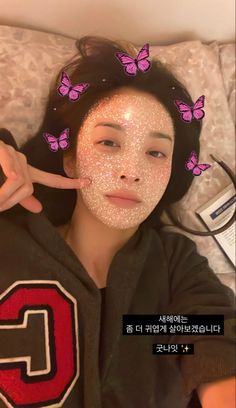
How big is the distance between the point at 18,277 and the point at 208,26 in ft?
1.58

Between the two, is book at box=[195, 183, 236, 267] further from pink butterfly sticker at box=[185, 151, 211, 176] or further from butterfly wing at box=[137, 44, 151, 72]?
butterfly wing at box=[137, 44, 151, 72]

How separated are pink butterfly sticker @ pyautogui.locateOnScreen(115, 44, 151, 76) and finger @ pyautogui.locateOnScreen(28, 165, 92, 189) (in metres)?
0.15

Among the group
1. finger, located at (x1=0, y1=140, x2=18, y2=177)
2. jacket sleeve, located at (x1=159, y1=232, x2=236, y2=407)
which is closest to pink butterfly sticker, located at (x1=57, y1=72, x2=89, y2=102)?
finger, located at (x1=0, y1=140, x2=18, y2=177)

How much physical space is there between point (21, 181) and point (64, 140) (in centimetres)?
8

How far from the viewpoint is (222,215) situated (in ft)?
2.22

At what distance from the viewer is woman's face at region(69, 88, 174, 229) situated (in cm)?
55

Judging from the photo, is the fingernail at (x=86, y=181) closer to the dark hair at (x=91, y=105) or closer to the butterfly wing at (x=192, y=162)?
the dark hair at (x=91, y=105)

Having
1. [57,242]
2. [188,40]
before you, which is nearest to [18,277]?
[57,242]

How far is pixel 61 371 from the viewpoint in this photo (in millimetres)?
535

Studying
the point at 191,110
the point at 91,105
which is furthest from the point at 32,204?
the point at 191,110

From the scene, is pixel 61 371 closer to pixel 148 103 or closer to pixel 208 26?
pixel 148 103

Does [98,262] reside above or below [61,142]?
below

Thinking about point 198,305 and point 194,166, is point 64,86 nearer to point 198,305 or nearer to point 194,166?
point 194,166

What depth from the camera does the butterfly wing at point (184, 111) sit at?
0.59 meters
